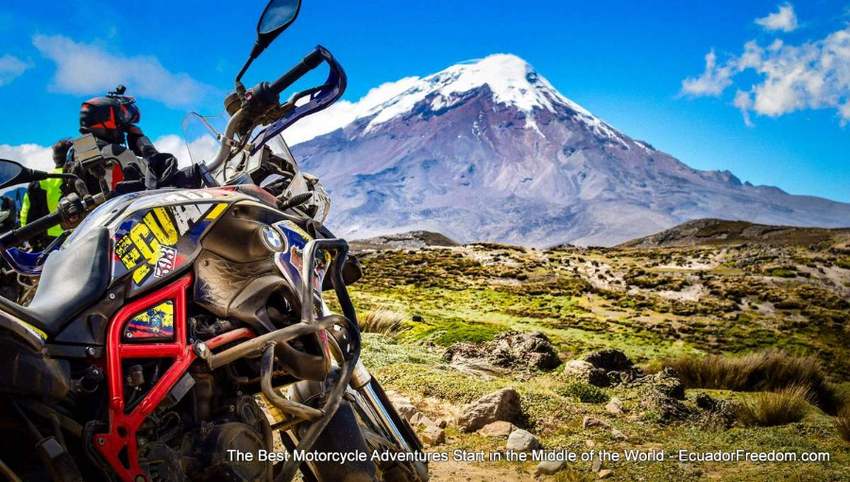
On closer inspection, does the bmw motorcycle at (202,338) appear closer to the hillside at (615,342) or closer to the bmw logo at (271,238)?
the bmw logo at (271,238)

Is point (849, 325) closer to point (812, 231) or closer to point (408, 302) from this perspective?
point (408, 302)

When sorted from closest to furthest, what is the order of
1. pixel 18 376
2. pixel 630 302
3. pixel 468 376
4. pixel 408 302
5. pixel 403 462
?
1. pixel 18 376
2. pixel 403 462
3. pixel 468 376
4. pixel 408 302
5. pixel 630 302

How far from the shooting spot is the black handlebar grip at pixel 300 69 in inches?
143

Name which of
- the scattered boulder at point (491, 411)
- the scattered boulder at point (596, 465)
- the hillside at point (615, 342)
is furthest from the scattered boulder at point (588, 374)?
the scattered boulder at point (596, 465)

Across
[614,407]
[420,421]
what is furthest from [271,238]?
[614,407]

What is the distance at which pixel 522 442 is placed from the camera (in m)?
Answer: 5.80

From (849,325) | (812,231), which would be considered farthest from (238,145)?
(812,231)

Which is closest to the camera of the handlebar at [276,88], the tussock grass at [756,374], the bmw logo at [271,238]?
the bmw logo at [271,238]

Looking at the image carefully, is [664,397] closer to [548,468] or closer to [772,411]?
[772,411]

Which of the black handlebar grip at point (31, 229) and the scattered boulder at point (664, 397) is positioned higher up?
the black handlebar grip at point (31, 229)

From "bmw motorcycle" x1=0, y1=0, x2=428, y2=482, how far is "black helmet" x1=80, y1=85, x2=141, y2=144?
1367 millimetres

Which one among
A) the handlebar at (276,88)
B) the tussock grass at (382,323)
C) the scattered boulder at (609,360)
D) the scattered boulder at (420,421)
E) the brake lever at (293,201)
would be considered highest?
the handlebar at (276,88)

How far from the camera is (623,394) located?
26.0 feet

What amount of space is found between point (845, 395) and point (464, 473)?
634 centimetres
